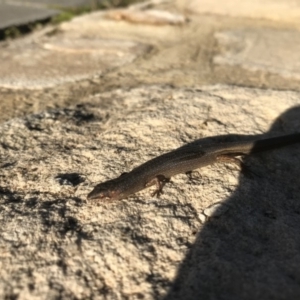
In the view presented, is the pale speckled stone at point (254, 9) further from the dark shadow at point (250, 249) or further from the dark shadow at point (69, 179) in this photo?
the dark shadow at point (69, 179)

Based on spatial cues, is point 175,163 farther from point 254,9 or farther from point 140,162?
point 254,9

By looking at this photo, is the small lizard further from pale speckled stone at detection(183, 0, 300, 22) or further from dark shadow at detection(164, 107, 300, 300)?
pale speckled stone at detection(183, 0, 300, 22)

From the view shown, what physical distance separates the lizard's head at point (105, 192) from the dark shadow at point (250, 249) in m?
0.45

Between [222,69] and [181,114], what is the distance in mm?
916

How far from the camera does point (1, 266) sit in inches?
62.7

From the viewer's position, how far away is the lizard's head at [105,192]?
194 cm

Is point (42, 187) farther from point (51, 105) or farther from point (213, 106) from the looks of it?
point (213, 106)

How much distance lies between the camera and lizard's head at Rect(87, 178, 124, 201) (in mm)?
1940

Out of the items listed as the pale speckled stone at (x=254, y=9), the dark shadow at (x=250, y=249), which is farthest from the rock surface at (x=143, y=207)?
the pale speckled stone at (x=254, y=9)

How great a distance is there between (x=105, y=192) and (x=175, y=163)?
19.0 inches

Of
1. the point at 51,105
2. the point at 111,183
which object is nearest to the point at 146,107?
the point at 51,105

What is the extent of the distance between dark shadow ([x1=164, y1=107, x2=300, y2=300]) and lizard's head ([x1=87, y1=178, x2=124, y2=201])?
0.45 metres

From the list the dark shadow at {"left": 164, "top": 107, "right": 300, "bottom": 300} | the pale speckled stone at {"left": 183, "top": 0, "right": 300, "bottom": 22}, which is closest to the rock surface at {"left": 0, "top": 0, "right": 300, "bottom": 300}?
the dark shadow at {"left": 164, "top": 107, "right": 300, "bottom": 300}

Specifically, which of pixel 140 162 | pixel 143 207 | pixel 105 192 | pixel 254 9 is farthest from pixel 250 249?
pixel 254 9
